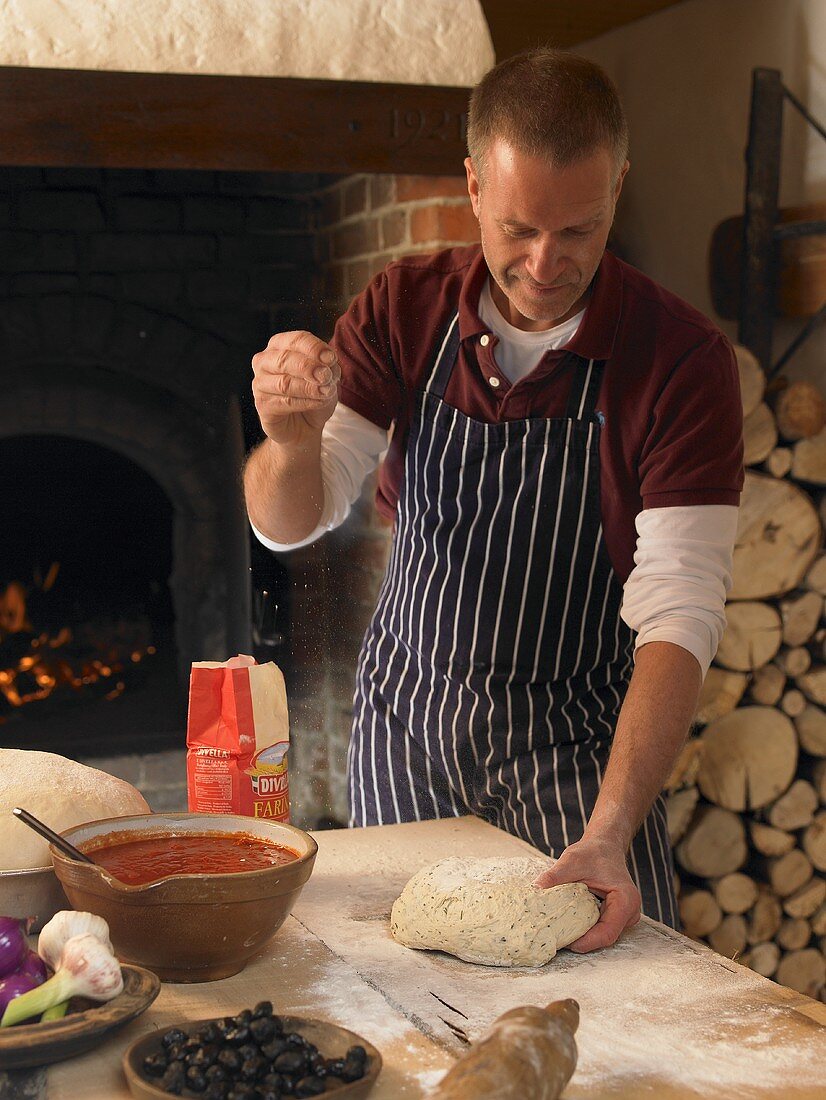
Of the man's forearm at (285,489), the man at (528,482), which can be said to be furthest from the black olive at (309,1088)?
the man's forearm at (285,489)

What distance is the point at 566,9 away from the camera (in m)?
2.85

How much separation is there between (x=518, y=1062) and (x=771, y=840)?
1.91 meters

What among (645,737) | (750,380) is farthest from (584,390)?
(750,380)

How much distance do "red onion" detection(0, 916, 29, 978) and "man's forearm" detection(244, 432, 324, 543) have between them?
0.76 meters

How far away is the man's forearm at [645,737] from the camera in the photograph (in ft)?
4.18

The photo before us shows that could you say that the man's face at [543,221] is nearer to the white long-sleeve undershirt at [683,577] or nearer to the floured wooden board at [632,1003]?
the white long-sleeve undershirt at [683,577]

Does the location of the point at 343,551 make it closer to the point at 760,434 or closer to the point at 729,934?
the point at 760,434

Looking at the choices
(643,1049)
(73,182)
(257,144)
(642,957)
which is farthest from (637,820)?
(73,182)

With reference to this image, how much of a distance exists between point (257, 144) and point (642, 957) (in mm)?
1728

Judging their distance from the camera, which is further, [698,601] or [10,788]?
[698,601]

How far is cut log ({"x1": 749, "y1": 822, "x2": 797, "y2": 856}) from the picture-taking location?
8.34 feet

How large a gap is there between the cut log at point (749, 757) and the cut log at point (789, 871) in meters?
0.13

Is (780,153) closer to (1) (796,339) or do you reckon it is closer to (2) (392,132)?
(1) (796,339)

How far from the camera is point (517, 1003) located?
99 cm
